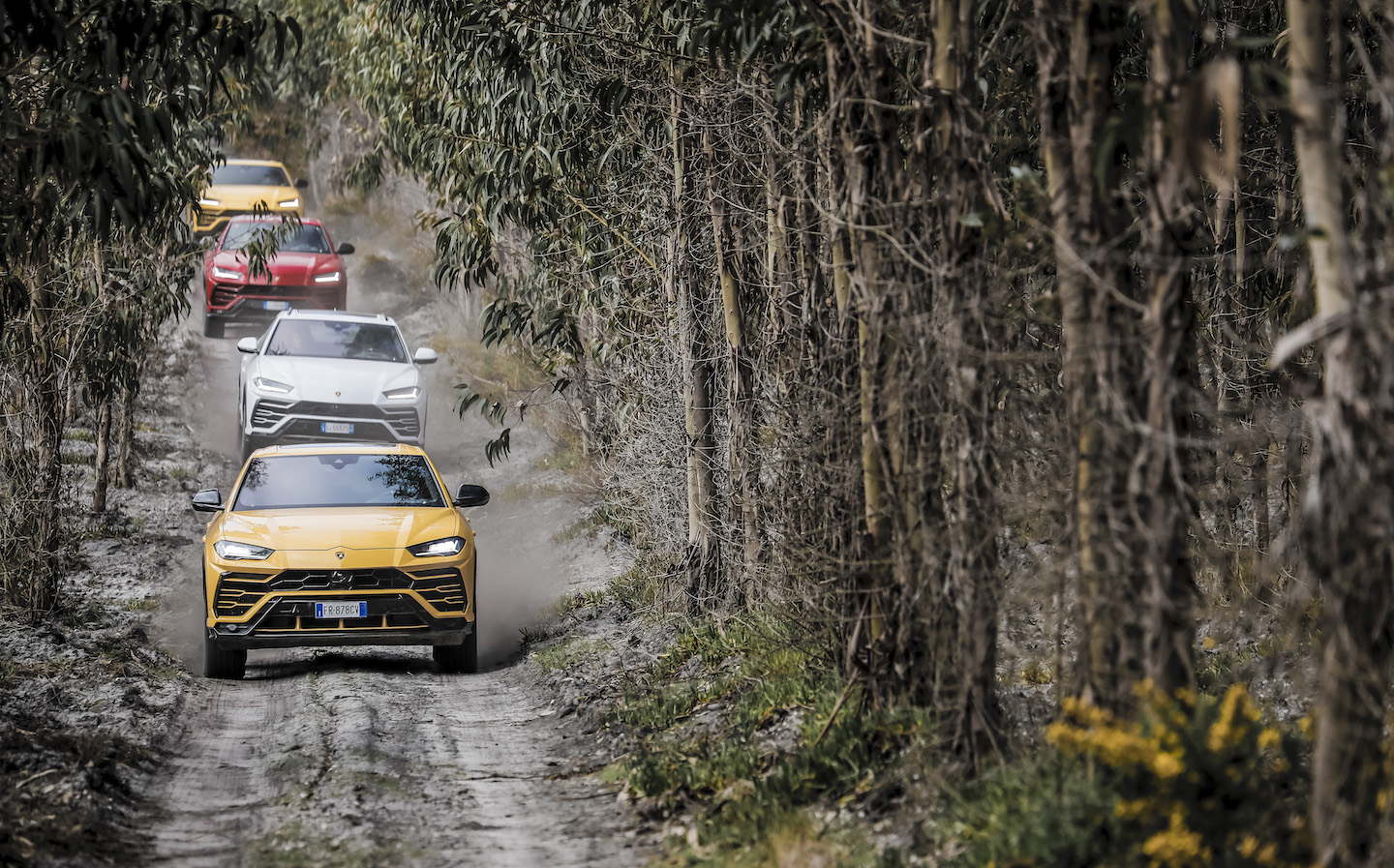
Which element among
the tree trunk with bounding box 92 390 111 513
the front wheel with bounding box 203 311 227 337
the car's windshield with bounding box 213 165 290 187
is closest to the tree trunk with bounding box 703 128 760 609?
the tree trunk with bounding box 92 390 111 513

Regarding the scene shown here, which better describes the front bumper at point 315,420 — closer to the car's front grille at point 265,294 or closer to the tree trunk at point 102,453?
the tree trunk at point 102,453

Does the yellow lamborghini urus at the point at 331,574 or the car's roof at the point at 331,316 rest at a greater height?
the car's roof at the point at 331,316

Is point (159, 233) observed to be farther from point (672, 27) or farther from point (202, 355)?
point (202, 355)

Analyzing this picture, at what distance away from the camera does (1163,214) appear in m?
4.70

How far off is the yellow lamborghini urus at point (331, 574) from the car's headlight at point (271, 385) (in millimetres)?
5108

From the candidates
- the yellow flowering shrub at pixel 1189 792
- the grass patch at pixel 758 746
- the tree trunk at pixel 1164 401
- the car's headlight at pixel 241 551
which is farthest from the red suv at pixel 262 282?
the yellow flowering shrub at pixel 1189 792

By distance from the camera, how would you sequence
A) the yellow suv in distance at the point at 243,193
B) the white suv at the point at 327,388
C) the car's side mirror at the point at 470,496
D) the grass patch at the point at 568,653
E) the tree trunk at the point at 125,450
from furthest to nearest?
the yellow suv in distance at the point at 243,193, the tree trunk at the point at 125,450, the white suv at the point at 327,388, the car's side mirror at the point at 470,496, the grass patch at the point at 568,653

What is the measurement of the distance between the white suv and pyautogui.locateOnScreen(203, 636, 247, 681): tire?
5948 millimetres

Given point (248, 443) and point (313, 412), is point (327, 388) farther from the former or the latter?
point (248, 443)

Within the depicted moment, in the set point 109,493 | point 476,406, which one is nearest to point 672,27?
point 109,493

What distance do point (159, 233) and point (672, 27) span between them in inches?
233

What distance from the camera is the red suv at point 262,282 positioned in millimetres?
23031

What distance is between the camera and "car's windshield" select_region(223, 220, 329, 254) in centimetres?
2283

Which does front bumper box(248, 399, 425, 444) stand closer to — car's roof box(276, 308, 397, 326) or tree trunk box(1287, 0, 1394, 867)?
car's roof box(276, 308, 397, 326)
